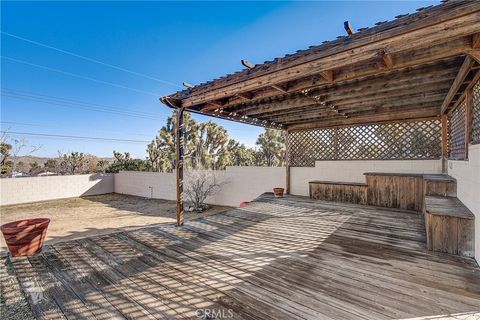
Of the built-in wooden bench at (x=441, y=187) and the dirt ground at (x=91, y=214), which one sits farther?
the dirt ground at (x=91, y=214)

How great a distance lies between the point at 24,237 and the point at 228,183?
627cm

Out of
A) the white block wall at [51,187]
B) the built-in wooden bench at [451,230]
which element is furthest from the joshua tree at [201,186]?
the built-in wooden bench at [451,230]

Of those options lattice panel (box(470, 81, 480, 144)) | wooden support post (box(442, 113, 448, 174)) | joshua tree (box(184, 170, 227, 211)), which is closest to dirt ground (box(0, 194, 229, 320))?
joshua tree (box(184, 170, 227, 211))

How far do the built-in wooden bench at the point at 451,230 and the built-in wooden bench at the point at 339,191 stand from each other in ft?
8.11

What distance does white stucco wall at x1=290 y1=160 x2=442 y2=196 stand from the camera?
473cm

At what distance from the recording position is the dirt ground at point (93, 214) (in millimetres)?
5809

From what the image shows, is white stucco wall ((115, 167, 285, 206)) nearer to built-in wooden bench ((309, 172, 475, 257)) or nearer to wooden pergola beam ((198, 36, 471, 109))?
built-in wooden bench ((309, 172, 475, 257))

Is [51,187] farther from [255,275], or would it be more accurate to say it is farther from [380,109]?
[380,109]

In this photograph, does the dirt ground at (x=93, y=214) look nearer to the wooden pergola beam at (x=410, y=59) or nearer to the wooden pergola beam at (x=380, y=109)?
the wooden pergola beam at (x=380, y=109)

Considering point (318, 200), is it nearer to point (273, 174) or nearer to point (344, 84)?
point (273, 174)

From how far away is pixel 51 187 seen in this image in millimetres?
10031

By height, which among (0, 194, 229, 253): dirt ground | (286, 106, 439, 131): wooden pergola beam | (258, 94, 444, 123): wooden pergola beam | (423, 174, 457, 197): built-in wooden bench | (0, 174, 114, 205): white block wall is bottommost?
(0, 194, 229, 253): dirt ground

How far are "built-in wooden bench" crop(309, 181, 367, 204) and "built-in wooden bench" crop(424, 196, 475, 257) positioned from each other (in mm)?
2472

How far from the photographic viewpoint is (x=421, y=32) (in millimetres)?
1698
